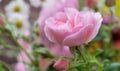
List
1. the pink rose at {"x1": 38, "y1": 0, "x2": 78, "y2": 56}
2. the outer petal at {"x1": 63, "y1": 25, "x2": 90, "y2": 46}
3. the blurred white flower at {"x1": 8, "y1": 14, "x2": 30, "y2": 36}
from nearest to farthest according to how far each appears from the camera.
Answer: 1. the outer petal at {"x1": 63, "y1": 25, "x2": 90, "y2": 46}
2. the pink rose at {"x1": 38, "y1": 0, "x2": 78, "y2": 56}
3. the blurred white flower at {"x1": 8, "y1": 14, "x2": 30, "y2": 36}

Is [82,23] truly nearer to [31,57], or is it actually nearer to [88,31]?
[88,31]

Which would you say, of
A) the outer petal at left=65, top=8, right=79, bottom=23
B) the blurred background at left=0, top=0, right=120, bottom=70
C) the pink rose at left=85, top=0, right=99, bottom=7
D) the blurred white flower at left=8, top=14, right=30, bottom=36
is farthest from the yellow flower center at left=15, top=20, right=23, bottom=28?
the outer petal at left=65, top=8, right=79, bottom=23

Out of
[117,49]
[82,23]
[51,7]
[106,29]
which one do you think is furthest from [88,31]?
[117,49]

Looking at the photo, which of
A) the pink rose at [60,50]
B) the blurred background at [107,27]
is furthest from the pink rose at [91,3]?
the pink rose at [60,50]

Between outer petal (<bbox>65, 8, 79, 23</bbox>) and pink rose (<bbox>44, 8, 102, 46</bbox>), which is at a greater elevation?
outer petal (<bbox>65, 8, 79, 23</bbox>)

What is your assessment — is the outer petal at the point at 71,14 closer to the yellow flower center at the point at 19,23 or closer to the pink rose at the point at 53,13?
the pink rose at the point at 53,13

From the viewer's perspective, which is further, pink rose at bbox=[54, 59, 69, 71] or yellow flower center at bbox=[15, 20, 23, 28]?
yellow flower center at bbox=[15, 20, 23, 28]

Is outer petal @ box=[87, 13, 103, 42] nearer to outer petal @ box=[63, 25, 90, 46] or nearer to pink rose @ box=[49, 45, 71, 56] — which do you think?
outer petal @ box=[63, 25, 90, 46]
